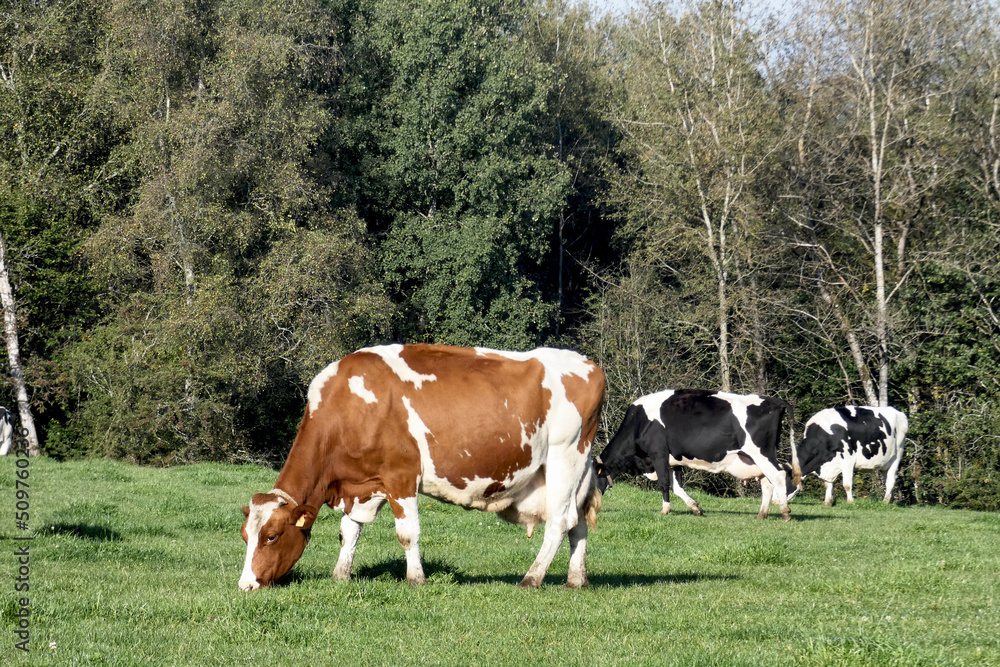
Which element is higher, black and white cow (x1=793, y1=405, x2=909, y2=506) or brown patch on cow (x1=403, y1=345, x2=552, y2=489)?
brown patch on cow (x1=403, y1=345, x2=552, y2=489)

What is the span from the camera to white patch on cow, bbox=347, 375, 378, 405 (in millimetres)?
9688

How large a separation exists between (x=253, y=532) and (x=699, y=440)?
12.0 m

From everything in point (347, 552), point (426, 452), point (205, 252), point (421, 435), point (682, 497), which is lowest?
point (682, 497)

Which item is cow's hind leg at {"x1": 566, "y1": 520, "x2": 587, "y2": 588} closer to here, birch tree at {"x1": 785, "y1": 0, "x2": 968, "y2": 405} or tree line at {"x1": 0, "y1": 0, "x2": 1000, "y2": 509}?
tree line at {"x1": 0, "y1": 0, "x2": 1000, "y2": 509}

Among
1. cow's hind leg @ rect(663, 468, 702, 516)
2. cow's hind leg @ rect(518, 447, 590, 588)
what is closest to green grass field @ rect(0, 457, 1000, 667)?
cow's hind leg @ rect(518, 447, 590, 588)

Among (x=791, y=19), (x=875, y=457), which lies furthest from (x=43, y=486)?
(x=791, y=19)

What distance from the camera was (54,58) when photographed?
34.3 metres

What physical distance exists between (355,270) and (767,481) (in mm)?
18766

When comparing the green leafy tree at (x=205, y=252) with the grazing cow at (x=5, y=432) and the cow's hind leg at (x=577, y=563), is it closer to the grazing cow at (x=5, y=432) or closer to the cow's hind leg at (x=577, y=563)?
the grazing cow at (x=5, y=432)

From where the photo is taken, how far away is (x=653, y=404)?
20219mm

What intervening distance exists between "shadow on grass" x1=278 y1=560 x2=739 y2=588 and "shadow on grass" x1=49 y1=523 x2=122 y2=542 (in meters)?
3.62

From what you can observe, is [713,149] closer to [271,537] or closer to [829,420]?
[829,420]

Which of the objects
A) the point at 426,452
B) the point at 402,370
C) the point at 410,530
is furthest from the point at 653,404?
the point at 410,530

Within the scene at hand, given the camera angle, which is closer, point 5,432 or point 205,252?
point 5,432
